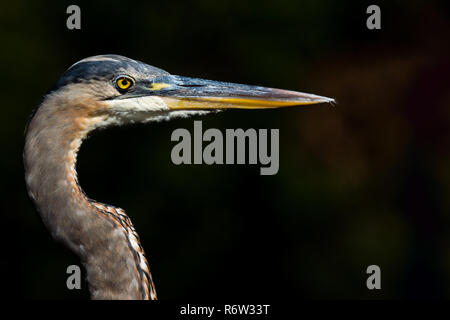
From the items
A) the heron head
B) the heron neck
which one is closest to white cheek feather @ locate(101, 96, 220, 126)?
the heron head

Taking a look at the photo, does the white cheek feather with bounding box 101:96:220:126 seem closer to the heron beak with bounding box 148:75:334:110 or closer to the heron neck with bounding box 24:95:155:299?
the heron beak with bounding box 148:75:334:110

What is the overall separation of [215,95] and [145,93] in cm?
21

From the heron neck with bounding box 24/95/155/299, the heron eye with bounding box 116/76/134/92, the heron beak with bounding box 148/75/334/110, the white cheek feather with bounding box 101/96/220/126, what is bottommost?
the heron neck with bounding box 24/95/155/299

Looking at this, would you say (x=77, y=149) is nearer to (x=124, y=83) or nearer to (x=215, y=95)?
(x=124, y=83)

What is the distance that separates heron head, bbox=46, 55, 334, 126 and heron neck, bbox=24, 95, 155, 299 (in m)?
0.13

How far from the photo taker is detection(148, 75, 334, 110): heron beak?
1754 mm

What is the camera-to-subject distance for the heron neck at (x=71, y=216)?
1538mm

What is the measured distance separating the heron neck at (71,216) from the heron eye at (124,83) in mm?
208

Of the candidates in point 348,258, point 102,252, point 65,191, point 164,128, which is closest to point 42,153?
point 65,191

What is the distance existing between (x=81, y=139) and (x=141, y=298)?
0.46m

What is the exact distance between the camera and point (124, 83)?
66.4 inches

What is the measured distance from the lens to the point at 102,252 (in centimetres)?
155

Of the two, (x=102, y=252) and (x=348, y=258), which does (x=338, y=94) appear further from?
(x=102, y=252)

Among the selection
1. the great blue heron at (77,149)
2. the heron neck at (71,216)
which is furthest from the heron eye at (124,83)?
the heron neck at (71,216)
